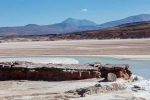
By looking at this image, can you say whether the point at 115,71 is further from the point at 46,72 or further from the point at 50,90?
the point at 50,90

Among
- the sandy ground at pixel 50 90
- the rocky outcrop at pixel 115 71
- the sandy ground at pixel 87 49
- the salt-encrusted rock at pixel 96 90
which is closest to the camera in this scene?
the sandy ground at pixel 50 90

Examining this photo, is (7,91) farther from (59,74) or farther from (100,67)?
(100,67)

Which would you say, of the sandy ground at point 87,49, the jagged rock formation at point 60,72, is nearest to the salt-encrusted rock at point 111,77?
the jagged rock formation at point 60,72

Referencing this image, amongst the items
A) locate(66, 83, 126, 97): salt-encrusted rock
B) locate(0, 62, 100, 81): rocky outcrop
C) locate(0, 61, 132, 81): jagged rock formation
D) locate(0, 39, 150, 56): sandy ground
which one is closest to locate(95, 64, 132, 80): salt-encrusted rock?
locate(0, 61, 132, 81): jagged rock formation

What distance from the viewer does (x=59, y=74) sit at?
15.1 meters

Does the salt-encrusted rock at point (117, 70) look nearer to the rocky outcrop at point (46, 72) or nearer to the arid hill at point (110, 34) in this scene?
the rocky outcrop at point (46, 72)

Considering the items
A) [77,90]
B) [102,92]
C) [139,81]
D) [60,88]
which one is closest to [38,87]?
[60,88]

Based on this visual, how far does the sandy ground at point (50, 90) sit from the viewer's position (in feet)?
35.2

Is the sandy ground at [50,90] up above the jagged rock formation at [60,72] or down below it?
below

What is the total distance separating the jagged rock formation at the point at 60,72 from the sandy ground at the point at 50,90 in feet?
1.99

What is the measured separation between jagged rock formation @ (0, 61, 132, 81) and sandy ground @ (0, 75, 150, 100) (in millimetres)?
606

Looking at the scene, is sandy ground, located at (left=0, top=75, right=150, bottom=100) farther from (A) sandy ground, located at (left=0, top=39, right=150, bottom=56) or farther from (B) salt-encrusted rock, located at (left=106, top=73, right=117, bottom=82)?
(A) sandy ground, located at (left=0, top=39, right=150, bottom=56)

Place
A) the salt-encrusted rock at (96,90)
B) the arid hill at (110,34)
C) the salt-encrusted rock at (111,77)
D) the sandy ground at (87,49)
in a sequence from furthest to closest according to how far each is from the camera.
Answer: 1. the arid hill at (110,34)
2. the sandy ground at (87,49)
3. the salt-encrusted rock at (111,77)
4. the salt-encrusted rock at (96,90)

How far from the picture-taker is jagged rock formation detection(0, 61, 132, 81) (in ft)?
48.5
